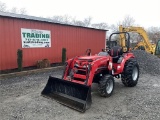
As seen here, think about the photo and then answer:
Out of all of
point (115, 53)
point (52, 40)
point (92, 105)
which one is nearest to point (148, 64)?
point (115, 53)

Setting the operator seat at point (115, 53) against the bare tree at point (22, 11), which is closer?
the operator seat at point (115, 53)

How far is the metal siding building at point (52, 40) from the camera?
27.0ft

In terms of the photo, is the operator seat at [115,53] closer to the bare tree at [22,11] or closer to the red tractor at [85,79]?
the red tractor at [85,79]

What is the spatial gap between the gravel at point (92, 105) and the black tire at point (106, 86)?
0.54 ft

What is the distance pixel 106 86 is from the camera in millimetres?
5031

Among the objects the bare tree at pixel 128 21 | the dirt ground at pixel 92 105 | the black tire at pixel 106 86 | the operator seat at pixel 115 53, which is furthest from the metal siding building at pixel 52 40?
the bare tree at pixel 128 21

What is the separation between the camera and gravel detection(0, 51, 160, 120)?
156 inches

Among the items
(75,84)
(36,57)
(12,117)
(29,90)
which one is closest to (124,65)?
(75,84)

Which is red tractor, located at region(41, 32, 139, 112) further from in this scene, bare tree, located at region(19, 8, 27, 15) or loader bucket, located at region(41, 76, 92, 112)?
bare tree, located at region(19, 8, 27, 15)

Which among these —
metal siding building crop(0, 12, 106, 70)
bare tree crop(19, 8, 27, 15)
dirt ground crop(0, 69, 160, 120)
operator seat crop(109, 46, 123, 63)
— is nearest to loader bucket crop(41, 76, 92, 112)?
dirt ground crop(0, 69, 160, 120)

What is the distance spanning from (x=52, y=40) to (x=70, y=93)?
20.9ft

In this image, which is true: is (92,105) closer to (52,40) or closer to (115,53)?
(115,53)

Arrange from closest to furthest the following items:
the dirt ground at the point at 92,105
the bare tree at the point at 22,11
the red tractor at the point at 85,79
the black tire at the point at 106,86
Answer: the dirt ground at the point at 92,105
the red tractor at the point at 85,79
the black tire at the point at 106,86
the bare tree at the point at 22,11

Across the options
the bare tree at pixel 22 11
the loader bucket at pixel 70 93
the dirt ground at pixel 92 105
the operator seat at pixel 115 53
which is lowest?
the dirt ground at pixel 92 105
